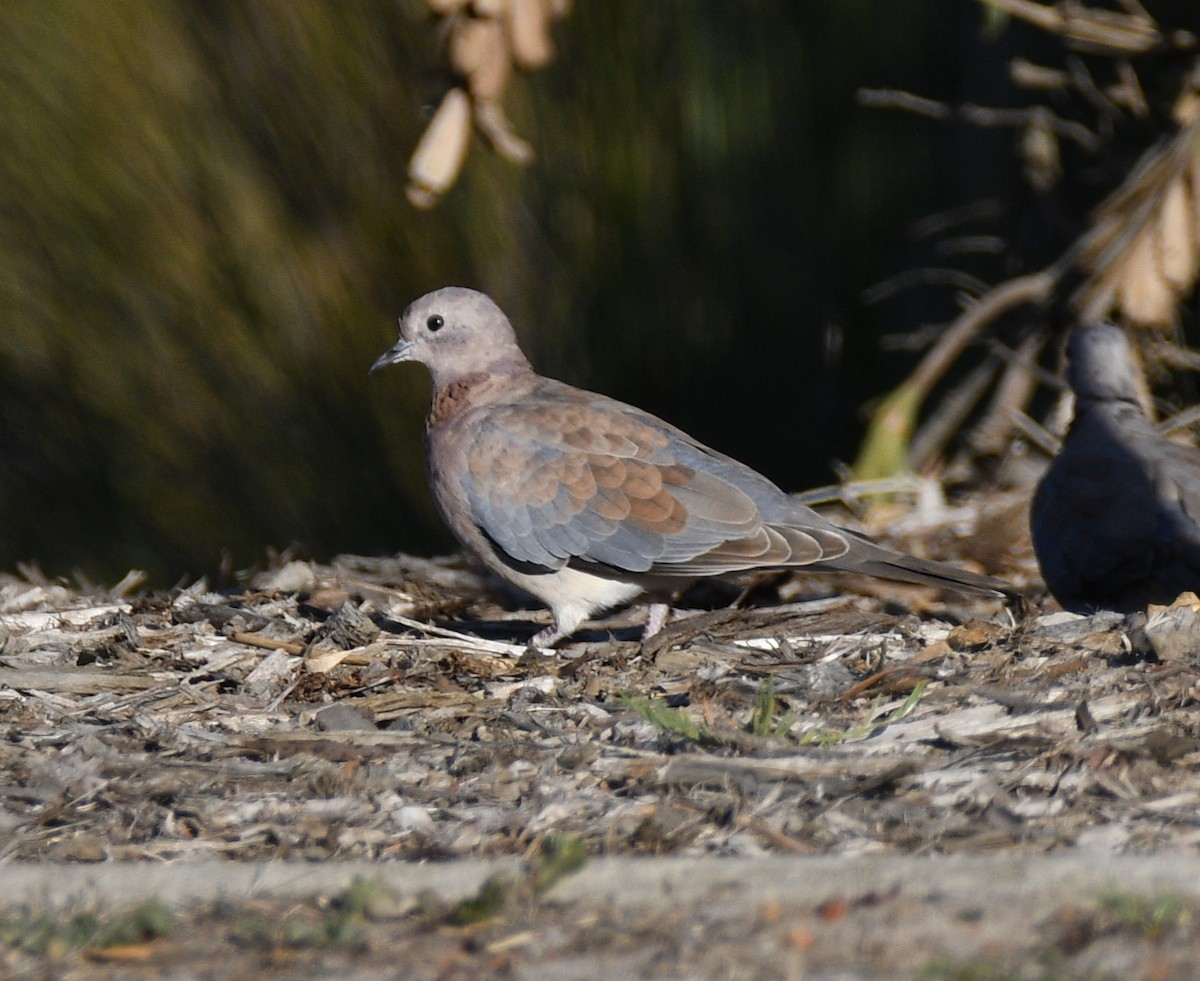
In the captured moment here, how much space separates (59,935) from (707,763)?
1217 millimetres

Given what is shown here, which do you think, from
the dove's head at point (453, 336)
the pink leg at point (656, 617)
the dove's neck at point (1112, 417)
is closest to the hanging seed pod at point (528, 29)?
the dove's head at point (453, 336)

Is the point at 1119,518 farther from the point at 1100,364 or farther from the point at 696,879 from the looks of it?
the point at 696,879

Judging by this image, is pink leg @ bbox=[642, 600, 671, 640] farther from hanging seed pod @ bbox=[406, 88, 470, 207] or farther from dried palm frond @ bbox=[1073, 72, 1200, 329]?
dried palm frond @ bbox=[1073, 72, 1200, 329]

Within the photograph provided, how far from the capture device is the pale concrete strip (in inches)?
93.6

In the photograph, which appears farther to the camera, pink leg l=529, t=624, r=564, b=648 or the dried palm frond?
the dried palm frond

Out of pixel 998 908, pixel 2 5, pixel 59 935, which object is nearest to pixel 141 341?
pixel 2 5

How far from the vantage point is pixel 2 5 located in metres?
7.24

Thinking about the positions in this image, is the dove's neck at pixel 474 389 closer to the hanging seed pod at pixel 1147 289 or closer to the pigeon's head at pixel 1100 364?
the pigeon's head at pixel 1100 364

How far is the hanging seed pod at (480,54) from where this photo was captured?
4645mm

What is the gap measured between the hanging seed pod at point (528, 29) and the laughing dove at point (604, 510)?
3.28ft

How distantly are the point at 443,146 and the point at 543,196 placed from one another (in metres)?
2.21

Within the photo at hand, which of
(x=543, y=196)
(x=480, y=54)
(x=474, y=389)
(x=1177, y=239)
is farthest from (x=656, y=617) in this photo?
(x=543, y=196)

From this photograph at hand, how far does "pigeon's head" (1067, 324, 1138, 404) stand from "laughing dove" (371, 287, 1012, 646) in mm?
1396

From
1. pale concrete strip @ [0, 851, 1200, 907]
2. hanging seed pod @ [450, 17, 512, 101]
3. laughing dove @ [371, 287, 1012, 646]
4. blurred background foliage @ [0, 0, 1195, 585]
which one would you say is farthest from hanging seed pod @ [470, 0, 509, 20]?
pale concrete strip @ [0, 851, 1200, 907]
